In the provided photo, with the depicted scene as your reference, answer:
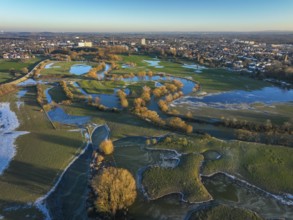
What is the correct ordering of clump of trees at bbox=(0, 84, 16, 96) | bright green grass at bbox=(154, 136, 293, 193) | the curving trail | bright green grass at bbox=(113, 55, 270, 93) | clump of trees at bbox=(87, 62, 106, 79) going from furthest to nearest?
clump of trees at bbox=(87, 62, 106, 79) → bright green grass at bbox=(113, 55, 270, 93) → clump of trees at bbox=(0, 84, 16, 96) → bright green grass at bbox=(154, 136, 293, 193) → the curving trail

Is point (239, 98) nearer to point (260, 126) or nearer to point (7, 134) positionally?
point (260, 126)

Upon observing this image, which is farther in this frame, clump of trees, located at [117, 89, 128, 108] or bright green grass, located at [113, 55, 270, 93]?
bright green grass, located at [113, 55, 270, 93]

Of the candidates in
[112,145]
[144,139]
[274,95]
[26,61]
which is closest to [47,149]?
[112,145]

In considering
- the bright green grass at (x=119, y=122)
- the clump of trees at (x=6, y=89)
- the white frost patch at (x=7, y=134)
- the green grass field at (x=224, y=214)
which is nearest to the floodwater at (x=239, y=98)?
the bright green grass at (x=119, y=122)

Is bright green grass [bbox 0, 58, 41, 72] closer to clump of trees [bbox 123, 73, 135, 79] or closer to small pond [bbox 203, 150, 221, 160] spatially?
clump of trees [bbox 123, 73, 135, 79]

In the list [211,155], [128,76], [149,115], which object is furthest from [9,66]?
[211,155]

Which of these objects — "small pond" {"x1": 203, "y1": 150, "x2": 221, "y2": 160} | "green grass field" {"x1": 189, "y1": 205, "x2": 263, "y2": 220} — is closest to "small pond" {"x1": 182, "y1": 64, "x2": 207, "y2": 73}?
"small pond" {"x1": 203, "y1": 150, "x2": 221, "y2": 160}

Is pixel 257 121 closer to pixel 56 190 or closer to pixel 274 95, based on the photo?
pixel 274 95
